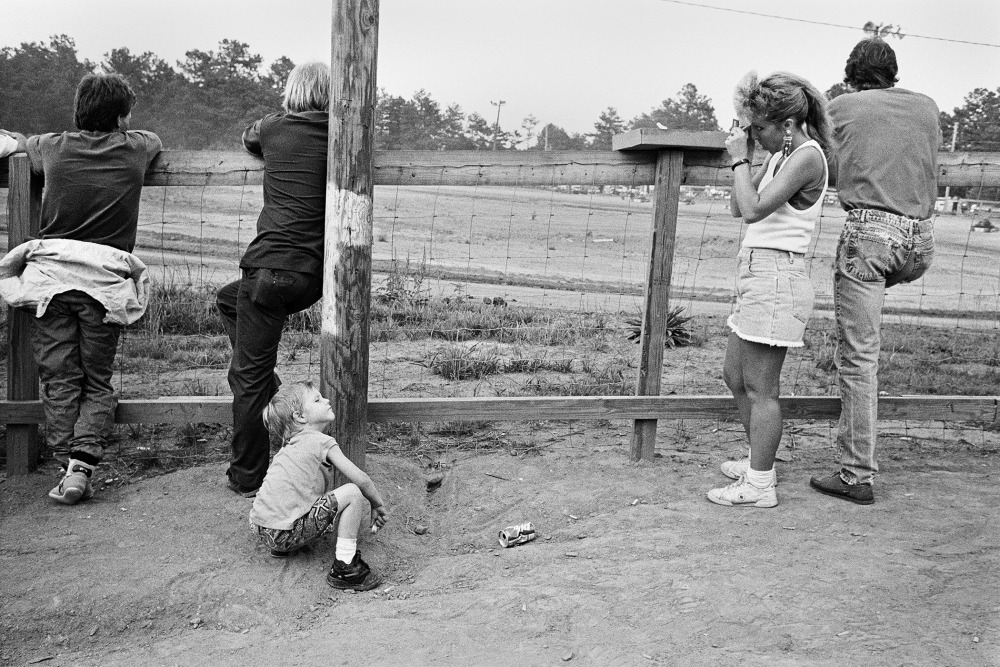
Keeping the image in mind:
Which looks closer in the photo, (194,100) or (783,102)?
(783,102)

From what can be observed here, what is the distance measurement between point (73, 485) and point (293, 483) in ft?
4.02

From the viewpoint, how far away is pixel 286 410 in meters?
3.97

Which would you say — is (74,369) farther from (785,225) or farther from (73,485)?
(785,225)

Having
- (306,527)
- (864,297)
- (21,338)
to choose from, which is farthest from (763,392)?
(21,338)

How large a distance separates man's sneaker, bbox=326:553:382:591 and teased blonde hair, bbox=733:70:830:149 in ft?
8.40

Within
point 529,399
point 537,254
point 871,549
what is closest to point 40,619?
point 529,399

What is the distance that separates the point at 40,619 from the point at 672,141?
3.59 metres

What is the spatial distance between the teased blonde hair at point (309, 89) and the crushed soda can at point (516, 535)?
2.12 metres

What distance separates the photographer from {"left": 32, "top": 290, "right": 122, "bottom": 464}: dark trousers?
14.4 ft

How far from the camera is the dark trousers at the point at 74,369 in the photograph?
439cm

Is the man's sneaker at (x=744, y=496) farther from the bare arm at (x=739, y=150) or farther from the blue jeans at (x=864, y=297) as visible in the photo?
the bare arm at (x=739, y=150)

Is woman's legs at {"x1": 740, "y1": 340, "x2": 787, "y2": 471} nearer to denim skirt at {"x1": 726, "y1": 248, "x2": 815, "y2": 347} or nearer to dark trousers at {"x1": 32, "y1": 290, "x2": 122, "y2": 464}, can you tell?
denim skirt at {"x1": 726, "y1": 248, "x2": 815, "y2": 347}

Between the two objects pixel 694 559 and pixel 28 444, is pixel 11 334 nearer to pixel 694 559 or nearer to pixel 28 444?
pixel 28 444

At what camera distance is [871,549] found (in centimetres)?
394
